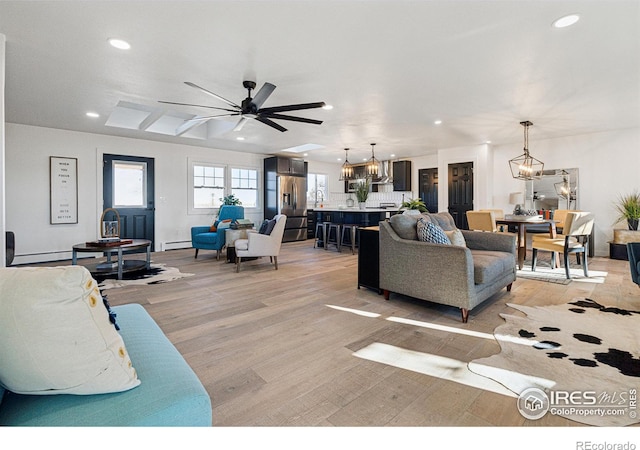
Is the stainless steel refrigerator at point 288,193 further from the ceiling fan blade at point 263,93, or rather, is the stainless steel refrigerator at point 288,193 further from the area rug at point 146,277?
the ceiling fan blade at point 263,93

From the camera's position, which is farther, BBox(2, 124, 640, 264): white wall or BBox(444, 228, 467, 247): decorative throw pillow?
BBox(2, 124, 640, 264): white wall

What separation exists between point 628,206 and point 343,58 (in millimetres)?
6241

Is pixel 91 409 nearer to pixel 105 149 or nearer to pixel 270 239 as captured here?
pixel 270 239

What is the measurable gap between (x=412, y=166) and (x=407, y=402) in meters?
8.73

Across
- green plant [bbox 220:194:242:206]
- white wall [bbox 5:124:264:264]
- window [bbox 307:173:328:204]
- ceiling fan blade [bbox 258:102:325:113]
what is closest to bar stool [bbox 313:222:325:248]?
green plant [bbox 220:194:242:206]

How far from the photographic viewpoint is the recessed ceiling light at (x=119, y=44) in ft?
9.12

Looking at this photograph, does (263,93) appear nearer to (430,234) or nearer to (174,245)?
(430,234)

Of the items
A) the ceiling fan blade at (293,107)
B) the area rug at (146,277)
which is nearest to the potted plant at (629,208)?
the ceiling fan blade at (293,107)

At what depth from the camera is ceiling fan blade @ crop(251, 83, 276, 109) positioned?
3.22m

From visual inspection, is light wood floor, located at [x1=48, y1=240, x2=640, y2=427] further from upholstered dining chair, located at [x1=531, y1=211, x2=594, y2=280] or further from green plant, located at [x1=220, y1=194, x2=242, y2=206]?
green plant, located at [x1=220, y1=194, x2=242, y2=206]

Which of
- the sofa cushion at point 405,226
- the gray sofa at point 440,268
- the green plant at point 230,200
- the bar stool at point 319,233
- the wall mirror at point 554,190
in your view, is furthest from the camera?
the green plant at point 230,200

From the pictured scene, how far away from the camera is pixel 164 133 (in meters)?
6.38

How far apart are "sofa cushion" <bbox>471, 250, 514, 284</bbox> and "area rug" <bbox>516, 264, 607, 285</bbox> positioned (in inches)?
45.5

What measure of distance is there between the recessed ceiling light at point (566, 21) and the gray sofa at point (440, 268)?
6.33ft
